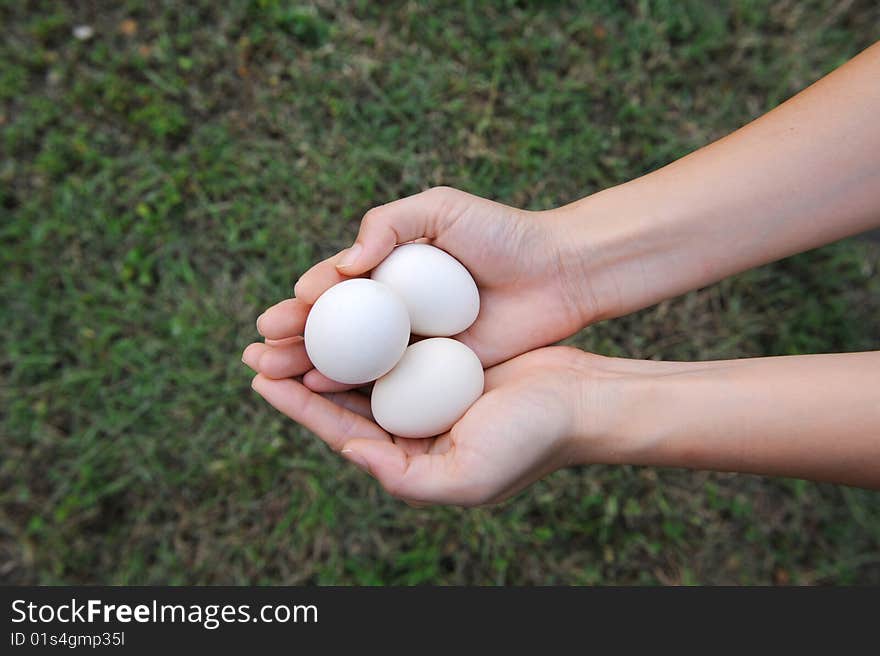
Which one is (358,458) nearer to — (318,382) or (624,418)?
(318,382)

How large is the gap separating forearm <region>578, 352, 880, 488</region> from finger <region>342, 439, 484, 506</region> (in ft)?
1.01

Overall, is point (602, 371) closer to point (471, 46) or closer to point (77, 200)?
point (471, 46)

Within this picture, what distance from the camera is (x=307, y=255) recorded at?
234 cm

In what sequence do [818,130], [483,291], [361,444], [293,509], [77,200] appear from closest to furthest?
[361,444] < [818,130] < [483,291] < [293,509] < [77,200]

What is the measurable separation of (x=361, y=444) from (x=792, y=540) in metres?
1.58

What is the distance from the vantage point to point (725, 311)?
2365 millimetres

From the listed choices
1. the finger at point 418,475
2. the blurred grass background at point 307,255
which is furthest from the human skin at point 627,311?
the blurred grass background at point 307,255

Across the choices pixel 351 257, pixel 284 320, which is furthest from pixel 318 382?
pixel 351 257

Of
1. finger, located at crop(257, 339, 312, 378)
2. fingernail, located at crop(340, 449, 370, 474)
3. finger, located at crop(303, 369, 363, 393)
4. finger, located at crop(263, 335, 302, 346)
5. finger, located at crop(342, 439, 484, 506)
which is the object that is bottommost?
finger, located at crop(342, 439, 484, 506)

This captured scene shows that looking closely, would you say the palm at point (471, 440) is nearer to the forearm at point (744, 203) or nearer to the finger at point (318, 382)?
the finger at point (318, 382)

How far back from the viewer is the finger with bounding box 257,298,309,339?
152 cm

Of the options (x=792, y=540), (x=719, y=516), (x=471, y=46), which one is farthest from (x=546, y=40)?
(x=792, y=540)

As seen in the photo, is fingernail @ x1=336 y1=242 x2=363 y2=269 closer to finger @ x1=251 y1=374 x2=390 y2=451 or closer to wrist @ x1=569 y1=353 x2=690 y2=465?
finger @ x1=251 y1=374 x2=390 y2=451

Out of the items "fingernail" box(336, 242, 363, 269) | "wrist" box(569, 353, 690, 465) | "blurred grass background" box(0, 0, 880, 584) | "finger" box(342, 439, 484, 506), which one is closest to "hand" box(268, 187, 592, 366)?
"fingernail" box(336, 242, 363, 269)
